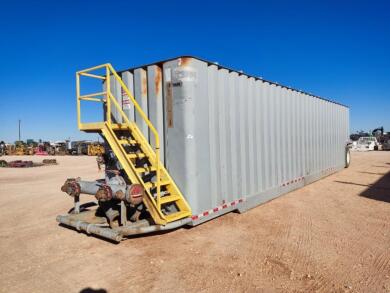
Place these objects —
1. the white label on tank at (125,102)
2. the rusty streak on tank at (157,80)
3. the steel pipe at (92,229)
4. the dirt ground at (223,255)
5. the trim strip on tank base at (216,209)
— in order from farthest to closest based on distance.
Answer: the white label on tank at (125,102), the rusty streak on tank at (157,80), the trim strip on tank base at (216,209), the steel pipe at (92,229), the dirt ground at (223,255)

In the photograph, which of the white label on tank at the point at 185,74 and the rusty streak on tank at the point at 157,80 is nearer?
the white label on tank at the point at 185,74

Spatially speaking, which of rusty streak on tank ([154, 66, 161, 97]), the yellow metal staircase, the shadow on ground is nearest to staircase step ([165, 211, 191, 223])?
the yellow metal staircase

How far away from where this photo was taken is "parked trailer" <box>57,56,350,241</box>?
6055 millimetres

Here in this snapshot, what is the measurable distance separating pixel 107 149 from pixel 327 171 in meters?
10.8

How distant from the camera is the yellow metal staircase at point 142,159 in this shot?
5.67 metres

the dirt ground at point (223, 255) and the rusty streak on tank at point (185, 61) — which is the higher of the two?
the rusty streak on tank at point (185, 61)

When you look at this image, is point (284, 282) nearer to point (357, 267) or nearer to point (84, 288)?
point (357, 267)

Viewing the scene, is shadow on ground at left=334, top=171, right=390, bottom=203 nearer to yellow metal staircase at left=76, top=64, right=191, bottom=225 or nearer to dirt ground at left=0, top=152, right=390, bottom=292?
dirt ground at left=0, top=152, right=390, bottom=292

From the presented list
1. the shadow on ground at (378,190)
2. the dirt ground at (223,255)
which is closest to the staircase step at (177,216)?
the dirt ground at (223,255)

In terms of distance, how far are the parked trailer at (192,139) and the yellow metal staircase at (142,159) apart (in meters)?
0.02

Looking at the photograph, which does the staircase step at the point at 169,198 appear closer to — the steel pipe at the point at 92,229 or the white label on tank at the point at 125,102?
the steel pipe at the point at 92,229

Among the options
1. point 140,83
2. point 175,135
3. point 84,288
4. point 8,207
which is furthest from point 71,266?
point 8,207

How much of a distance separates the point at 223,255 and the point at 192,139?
2372 mm

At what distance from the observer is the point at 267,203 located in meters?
8.74
